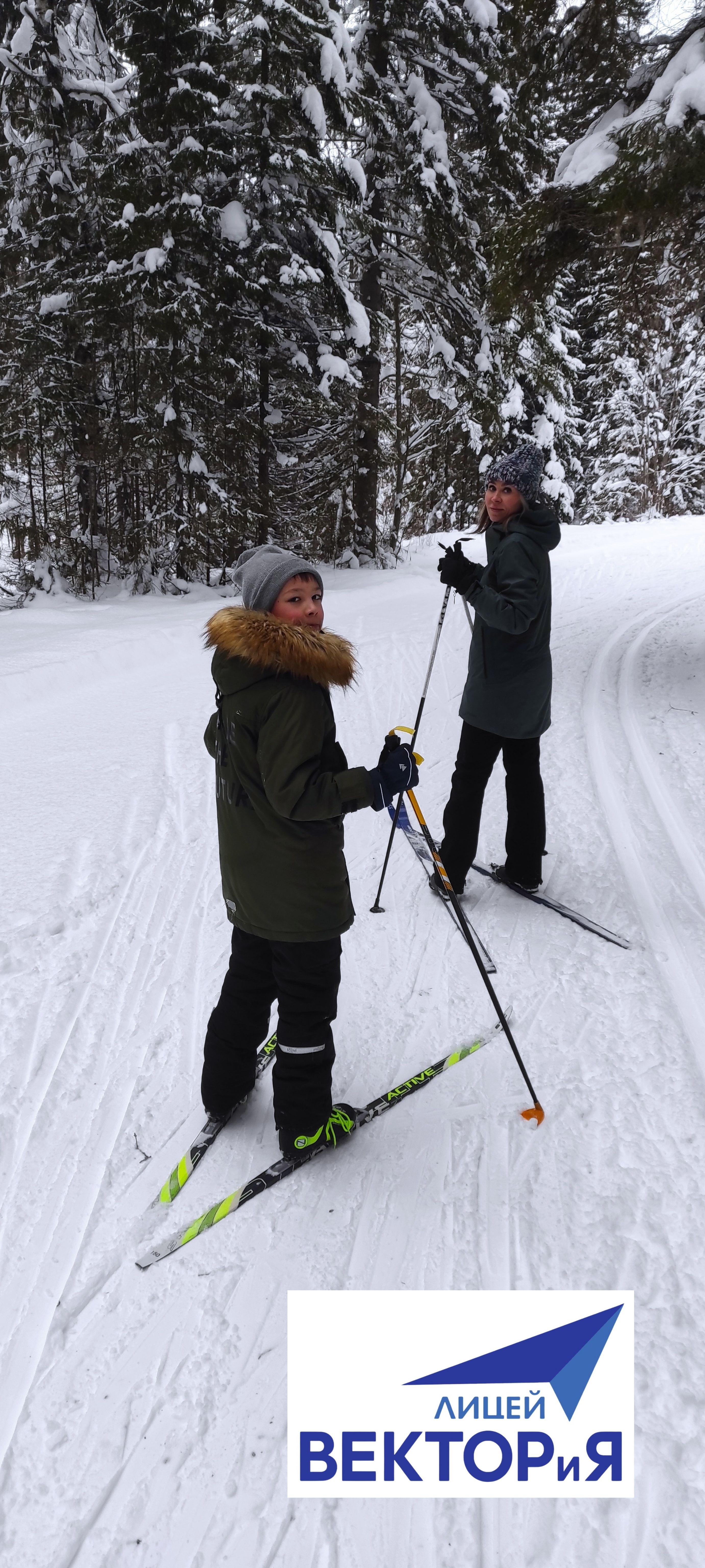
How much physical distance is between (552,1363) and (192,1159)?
3.84ft

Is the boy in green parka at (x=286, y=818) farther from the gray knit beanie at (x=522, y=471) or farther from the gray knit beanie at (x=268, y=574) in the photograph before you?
the gray knit beanie at (x=522, y=471)

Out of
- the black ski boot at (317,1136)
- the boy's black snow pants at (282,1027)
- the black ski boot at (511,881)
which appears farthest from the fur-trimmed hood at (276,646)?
the black ski boot at (511,881)

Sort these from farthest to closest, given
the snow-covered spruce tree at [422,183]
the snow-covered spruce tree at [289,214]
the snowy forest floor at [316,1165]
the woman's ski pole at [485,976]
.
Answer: the snow-covered spruce tree at [422,183] → the snow-covered spruce tree at [289,214] → the woman's ski pole at [485,976] → the snowy forest floor at [316,1165]

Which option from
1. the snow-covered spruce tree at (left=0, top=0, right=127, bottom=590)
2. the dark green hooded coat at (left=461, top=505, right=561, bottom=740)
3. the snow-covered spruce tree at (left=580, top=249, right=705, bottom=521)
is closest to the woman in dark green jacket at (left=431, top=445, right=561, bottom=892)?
the dark green hooded coat at (left=461, top=505, right=561, bottom=740)

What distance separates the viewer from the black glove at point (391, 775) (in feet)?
7.49

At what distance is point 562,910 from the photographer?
13.3 feet

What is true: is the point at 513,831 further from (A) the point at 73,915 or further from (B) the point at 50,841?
(B) the point at 50,841

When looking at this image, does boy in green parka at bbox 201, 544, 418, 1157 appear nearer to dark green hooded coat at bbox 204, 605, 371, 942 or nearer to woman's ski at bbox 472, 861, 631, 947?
dark green hooded coat at bbox 204, 605, 371, 942

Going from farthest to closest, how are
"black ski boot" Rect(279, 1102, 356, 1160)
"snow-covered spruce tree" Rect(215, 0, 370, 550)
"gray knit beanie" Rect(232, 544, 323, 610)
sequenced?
"snow-covered spruce tree" Rect(215, 0, 370, 550) < "black ski boot" Rect(279, 1102, 356, 1160) < "gray knit beanie" Rect(232, 544, 323, 610)

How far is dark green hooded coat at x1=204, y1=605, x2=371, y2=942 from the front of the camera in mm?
2182

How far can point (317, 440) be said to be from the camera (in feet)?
45.7

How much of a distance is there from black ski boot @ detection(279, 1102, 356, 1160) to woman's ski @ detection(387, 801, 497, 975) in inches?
31.0

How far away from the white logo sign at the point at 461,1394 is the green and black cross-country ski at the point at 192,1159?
1.67 ft

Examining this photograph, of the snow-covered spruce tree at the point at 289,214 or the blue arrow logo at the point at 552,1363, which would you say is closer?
the blue arrow logo at the point at 552,1363
